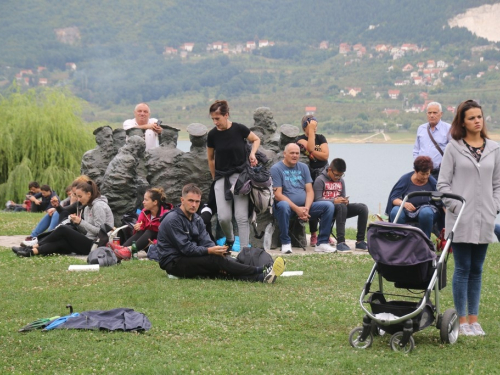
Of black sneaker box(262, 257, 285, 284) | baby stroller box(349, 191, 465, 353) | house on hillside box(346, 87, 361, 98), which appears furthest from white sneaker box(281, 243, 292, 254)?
house on hillside box(346, 87, 361, 98)

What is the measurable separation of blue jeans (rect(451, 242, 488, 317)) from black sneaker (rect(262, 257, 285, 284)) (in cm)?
273

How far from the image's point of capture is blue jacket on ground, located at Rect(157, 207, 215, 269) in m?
9.73

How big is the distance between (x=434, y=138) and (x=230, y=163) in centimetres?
341

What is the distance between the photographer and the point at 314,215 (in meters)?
12.8

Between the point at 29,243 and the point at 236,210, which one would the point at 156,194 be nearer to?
the point at 236,210

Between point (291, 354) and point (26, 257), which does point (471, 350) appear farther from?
point (26, 257)

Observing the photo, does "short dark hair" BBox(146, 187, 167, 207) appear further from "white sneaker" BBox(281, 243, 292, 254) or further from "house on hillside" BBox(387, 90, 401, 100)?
"house on hillside" BBox(387, 90, 401, 100)

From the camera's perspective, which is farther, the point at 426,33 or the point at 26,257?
the point at 426,33

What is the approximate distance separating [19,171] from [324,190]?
16744 mm

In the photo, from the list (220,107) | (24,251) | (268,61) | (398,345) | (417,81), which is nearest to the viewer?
(398,345)

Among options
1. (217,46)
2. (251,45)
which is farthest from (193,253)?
(217,46)

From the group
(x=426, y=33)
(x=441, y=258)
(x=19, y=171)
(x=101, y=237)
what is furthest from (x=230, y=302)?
(x=426, y=33)

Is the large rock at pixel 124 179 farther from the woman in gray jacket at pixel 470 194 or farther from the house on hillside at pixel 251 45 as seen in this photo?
the house on hillside at pixel 251 45

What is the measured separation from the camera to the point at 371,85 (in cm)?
11181
